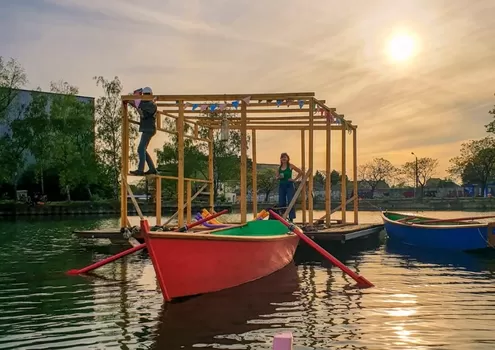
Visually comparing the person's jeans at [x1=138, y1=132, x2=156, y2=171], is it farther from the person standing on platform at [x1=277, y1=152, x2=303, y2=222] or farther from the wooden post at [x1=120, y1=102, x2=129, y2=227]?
the person standing on platform at [x1=277, y1=152, x2=303, y2=222]

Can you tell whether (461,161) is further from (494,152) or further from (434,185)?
(434,185)

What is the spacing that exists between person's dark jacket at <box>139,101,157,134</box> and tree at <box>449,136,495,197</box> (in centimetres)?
6703

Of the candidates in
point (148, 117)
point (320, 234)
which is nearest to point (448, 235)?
point (320, 234)

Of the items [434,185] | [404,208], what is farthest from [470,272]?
[434,185]

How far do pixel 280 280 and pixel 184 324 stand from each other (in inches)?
164

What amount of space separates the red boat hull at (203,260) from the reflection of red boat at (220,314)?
→ 7.7 inches

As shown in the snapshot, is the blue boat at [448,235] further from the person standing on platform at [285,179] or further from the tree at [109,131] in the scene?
the tree at [109,131]

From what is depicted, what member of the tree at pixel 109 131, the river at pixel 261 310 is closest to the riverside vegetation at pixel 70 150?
the tree at pixel 109 131

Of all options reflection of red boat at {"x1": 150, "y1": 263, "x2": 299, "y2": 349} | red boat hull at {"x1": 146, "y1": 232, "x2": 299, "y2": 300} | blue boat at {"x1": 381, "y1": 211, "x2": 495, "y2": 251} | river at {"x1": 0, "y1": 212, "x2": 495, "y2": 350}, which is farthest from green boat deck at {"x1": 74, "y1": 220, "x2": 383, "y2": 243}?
reflection of red boat at {"x1": 150, "y1": 263, "x2": 299, "y2": 349}

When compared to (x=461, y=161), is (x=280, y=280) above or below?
below

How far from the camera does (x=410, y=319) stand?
816 cm

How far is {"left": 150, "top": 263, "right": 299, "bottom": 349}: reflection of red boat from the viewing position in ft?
23.1

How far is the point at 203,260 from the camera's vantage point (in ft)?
29.9

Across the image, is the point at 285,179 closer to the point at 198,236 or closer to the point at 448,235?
the point at 448,235
